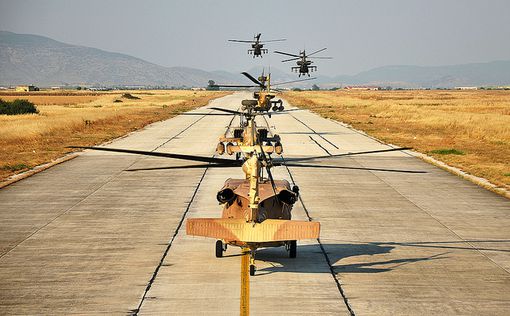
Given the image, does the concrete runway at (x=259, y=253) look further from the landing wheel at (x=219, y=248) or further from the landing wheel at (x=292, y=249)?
the landing wheel at (x=219, y=248)

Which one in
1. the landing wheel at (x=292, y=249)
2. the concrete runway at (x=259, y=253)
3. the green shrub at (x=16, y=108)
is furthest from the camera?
the green shrub at (x=16, y=108)

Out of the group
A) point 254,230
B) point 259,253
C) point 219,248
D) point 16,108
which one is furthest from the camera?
point 16,108

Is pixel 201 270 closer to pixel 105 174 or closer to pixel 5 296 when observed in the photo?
pixel 5 296

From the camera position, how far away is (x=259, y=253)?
17.7 m

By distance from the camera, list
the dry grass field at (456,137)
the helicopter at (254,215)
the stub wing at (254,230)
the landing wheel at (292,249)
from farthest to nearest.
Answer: the dry grass field at (456,137), the landing wheel at (292,249), the stub wing at (254,230), the helicopter at (254,215)

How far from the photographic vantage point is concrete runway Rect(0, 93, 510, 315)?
559 inches

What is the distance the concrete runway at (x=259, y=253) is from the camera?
14.2 m

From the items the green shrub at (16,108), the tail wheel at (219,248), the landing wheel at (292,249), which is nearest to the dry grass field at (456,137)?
the landing wheel at (292,249)

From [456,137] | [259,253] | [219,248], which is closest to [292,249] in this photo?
[259,253]

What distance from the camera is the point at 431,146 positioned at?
49.2 m

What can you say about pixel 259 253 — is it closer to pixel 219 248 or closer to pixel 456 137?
pixel 219 248

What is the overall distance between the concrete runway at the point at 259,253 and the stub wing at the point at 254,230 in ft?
4.09

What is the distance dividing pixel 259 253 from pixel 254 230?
12.6 ft

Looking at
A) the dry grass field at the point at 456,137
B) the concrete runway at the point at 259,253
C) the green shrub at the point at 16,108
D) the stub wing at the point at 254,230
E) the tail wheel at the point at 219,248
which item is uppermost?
the stub wing at the point at 254,230
